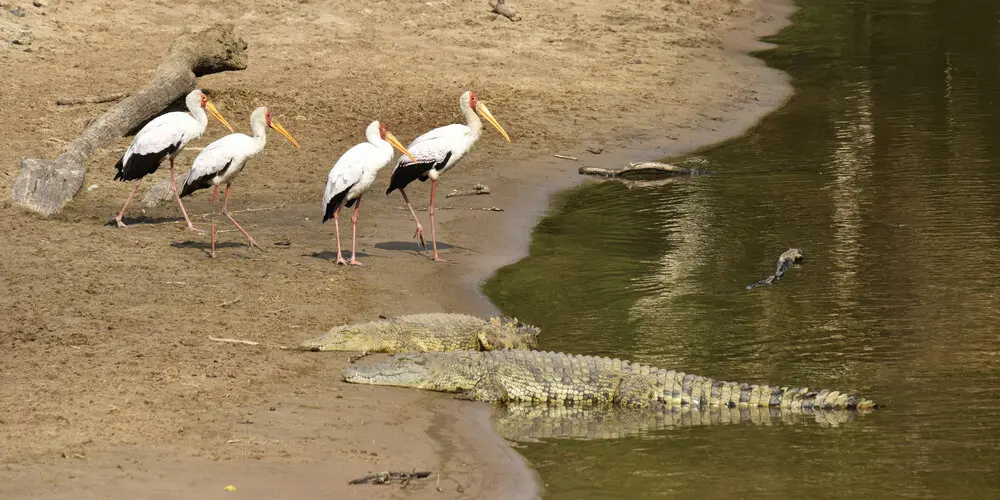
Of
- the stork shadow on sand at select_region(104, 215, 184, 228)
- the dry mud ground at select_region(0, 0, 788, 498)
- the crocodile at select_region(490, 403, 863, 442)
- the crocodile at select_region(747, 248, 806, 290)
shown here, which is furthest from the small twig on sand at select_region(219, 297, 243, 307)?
the crocodile at select_region(747, 248, 806, 290)

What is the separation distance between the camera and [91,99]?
52.5 feet

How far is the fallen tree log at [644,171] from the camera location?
1513 centimetres

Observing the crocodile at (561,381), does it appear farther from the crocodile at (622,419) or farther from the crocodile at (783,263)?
the crocodile at (783,263)

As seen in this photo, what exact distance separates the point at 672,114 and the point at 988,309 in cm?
851

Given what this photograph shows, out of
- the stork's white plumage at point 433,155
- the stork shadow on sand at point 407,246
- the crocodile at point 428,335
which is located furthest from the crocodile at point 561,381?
the stork shadow on sand at point 407,246

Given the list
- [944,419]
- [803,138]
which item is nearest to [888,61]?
[803,138]

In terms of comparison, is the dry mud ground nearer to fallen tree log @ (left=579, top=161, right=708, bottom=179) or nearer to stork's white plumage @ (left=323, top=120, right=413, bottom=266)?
fallen tree log @ (left=579, top=161, right=708, bottom=179)

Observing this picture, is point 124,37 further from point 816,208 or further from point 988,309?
point 988,309

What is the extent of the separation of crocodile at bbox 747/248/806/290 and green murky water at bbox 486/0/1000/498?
0.26 ft

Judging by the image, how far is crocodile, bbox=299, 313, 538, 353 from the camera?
9164 mm

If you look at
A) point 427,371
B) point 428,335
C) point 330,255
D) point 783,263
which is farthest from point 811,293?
point 330,255

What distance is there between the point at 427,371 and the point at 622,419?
4.45 feet

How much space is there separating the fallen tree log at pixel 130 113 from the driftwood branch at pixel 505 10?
690 cm

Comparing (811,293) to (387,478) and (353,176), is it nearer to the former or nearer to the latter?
(353,176)
